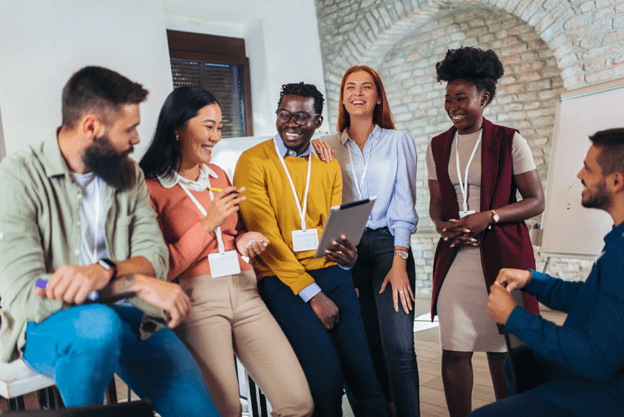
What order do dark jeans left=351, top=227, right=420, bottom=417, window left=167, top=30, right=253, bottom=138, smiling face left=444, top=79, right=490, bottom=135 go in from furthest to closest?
window left=167, top=30, right=253, bottom=138 < smiling face left=444, top=79, right=490, bottom=135 < dark jeans left=351, top=227, right=420, bottom=417

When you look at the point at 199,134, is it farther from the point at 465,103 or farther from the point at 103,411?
the point at 465,103

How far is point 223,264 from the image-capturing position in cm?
165

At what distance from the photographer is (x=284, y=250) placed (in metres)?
1.92

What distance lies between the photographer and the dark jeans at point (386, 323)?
2.09m

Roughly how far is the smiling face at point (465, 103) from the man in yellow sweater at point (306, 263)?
0.61 m

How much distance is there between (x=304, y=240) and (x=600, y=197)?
989 mm

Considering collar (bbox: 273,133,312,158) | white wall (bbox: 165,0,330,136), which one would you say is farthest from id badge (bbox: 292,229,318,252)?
white wall (bbox: 165,0,330,136)

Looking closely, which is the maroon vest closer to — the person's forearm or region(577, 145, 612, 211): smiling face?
region(577, 145, 612, 211): smiling face

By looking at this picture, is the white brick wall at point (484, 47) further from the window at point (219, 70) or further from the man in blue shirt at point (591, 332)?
the man in blue shirt at point (591, 332)

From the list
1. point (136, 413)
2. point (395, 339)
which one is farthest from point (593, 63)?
point (136, 413)

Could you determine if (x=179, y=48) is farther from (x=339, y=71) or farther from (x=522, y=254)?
(x=522, y=254)

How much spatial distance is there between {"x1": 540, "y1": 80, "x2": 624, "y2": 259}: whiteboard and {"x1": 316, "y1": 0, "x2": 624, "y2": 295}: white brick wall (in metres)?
1.40

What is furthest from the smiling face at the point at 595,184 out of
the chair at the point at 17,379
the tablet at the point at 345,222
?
the chair at the point at 17,379

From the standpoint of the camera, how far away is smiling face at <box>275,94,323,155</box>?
1.95 m
